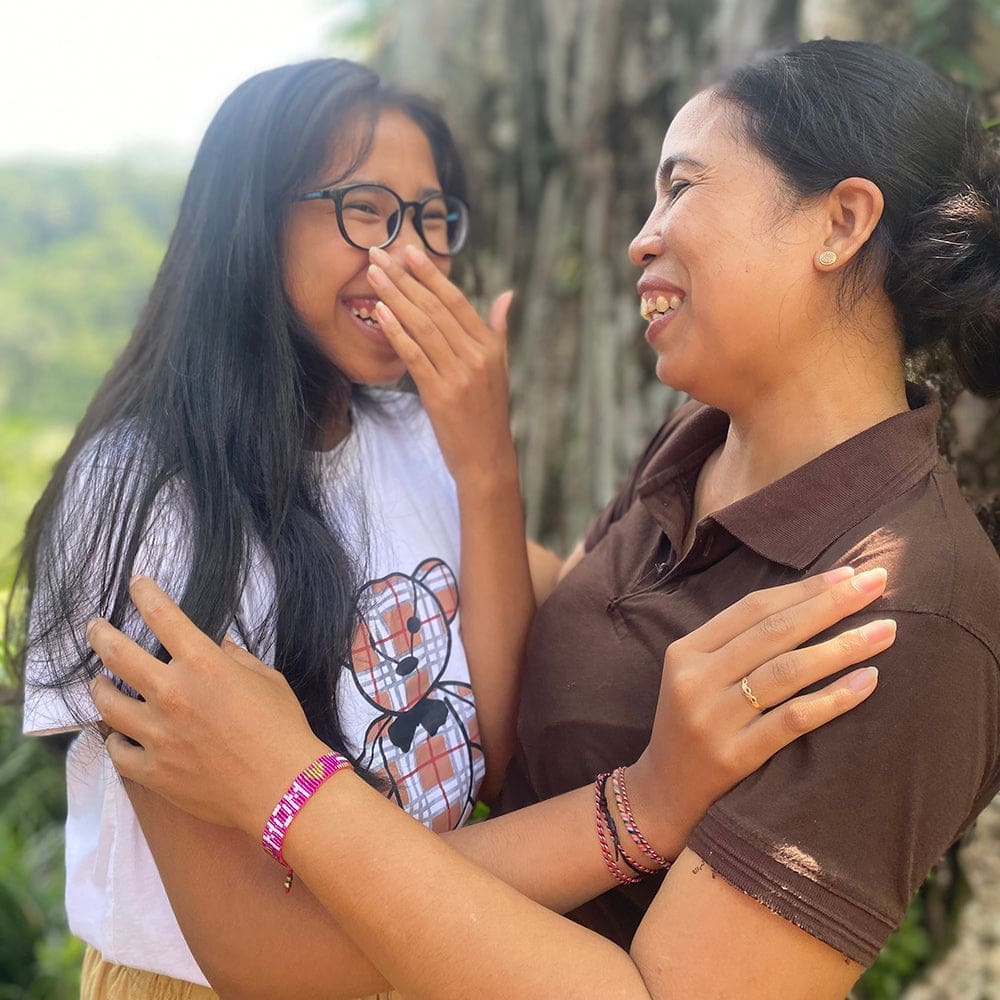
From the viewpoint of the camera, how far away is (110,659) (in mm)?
1446

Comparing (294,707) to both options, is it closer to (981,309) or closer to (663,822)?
(663,822)

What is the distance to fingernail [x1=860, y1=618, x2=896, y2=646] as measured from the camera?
49.4 inches

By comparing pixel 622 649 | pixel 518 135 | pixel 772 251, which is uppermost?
pixel 518 135

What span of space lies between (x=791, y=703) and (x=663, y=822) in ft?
0.83

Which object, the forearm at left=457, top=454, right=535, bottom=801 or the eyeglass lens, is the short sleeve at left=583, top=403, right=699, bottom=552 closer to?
the forearm at left=457, top=454, right=535, bottom=801

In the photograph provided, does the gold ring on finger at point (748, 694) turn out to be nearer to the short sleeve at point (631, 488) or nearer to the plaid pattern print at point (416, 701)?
the plaid pattern print at point (416, 701)

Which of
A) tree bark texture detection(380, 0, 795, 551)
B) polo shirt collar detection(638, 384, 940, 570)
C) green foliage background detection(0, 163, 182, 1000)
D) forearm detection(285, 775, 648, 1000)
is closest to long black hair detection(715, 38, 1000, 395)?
polo shirt collar detection(638, 384, 940, 570)

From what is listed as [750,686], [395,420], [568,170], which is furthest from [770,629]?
[568,170]

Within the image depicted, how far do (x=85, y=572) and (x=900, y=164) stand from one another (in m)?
1.31

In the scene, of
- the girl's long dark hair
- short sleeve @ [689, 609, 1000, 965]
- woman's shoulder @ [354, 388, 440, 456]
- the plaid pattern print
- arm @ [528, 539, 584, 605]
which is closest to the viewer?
short sleeve @ [689, 609, 1000, 965]

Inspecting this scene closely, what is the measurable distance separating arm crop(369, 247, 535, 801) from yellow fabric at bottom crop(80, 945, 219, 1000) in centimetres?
57

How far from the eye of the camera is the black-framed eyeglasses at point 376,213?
1846 mm

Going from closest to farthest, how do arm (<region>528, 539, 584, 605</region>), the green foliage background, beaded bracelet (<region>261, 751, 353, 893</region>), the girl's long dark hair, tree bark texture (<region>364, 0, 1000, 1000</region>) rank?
1. beaded bracelet (<region>261, 751, 353, 893</region>)
2. the girl's long dark hair
3. arm (<region>528, 539, 584, 605</region>)
4. tree bark texture (<region>364, 0, 1000, 1000</region>)
5. the green foliage background

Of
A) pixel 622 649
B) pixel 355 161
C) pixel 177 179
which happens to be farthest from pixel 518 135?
pixel 177 179
